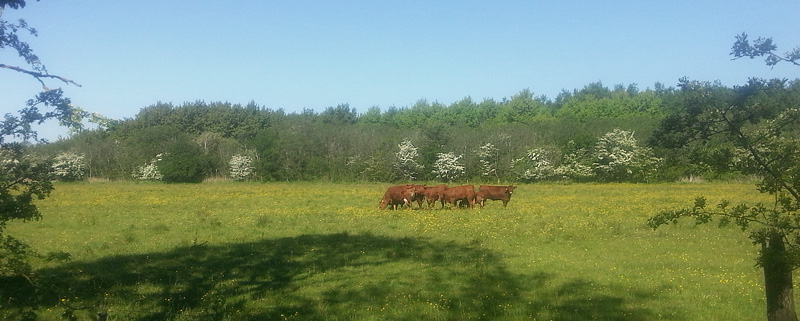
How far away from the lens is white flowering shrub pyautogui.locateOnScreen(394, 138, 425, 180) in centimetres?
7716

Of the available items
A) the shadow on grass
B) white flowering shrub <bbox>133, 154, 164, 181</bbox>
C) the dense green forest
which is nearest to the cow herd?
the shadow on grass

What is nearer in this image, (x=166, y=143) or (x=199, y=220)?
(x=199, y=220)

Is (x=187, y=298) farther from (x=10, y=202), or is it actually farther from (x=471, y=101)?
(x=471, y=101)

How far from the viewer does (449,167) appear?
75688 mm

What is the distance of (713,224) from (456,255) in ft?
35.8

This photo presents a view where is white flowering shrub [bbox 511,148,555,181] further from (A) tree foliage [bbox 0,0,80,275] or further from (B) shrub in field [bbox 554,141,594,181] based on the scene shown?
(A) tree foliage [bbox 0,0,80,275]

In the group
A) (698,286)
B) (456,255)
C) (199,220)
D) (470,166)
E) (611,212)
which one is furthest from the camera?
(470,166)

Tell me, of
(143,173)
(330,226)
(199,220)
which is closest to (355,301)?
(330,226)

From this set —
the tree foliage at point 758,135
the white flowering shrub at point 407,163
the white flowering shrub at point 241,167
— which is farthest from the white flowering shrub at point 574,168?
the tree foliage at point 758,135

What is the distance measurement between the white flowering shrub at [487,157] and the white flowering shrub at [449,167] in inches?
102

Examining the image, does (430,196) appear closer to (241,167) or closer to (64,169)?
(64,169)

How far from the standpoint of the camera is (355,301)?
10312 mm

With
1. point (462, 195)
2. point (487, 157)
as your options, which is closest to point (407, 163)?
point (487, 157)

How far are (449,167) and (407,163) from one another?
574 centimetres
